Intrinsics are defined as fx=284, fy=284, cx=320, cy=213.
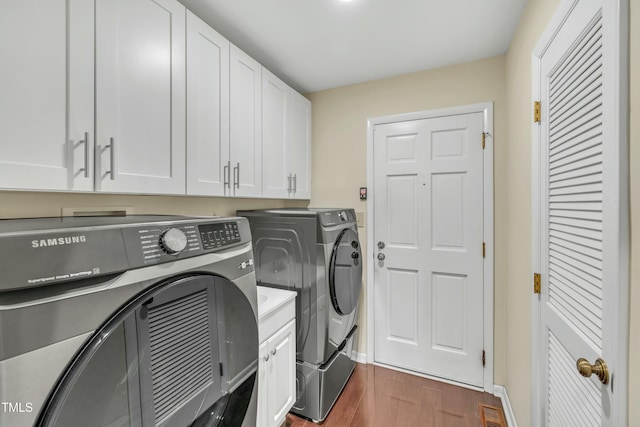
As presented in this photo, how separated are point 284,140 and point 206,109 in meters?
0.78

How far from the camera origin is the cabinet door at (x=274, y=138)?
199 centimetres

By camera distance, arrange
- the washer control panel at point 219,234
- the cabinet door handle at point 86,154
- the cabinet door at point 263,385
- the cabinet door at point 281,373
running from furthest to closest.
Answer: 1. the cabinet door at point 281,373
2. the cabinet door at point 263,385
3. the cabinet door handle at point 86,154
4. the washer control panel at point 219,234

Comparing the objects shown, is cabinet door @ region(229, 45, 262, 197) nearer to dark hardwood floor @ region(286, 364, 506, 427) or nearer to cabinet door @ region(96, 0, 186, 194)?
cabinet door @ region(96, 0, 186, 194)

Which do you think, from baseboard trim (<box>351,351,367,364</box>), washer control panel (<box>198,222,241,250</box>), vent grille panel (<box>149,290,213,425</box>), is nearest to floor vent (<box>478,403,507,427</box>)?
baseboard trim (<box>351,351,367,364</box>)

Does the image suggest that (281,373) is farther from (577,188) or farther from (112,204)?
(577,188)

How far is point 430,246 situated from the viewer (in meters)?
2.30

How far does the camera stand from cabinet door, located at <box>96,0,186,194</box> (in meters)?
1.07

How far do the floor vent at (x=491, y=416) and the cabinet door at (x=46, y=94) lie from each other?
2533mm

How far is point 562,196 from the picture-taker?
110 centimetres

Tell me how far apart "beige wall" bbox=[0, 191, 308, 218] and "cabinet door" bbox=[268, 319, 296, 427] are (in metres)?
0.91

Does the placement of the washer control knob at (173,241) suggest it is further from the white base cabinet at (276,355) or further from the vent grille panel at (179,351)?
the white base cabinet at (276,355)

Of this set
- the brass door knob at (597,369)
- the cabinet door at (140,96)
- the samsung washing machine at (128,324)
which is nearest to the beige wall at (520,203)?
the brass door knob at (597,369)

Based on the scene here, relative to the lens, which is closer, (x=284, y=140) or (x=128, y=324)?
(x=128, y=324)

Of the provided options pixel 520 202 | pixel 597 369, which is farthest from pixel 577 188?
pixel 520 202
